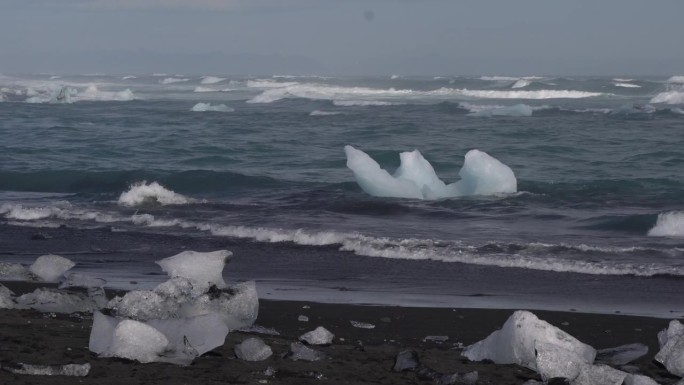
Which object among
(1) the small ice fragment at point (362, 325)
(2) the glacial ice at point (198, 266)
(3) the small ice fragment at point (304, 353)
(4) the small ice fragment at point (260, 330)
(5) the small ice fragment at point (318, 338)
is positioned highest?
(2) the glacial ice at point (198, 266)

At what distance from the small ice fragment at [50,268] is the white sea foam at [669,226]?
258 inches

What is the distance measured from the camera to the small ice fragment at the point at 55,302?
19.4ft

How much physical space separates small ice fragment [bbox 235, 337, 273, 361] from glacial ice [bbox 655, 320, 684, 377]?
204cm

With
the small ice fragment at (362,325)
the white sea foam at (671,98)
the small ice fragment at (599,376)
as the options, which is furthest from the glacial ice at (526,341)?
the white sea foam at (671,98)

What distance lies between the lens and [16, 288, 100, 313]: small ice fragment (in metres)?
5.91

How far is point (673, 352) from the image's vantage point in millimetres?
4945

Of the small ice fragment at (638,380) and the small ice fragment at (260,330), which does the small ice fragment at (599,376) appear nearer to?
the small ice fragment at (638,380)

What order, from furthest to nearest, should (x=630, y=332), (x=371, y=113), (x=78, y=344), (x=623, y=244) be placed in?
(x=371, y=113) → (x=623, y=244) → (x=630, y=332) → (x=78, y=344)

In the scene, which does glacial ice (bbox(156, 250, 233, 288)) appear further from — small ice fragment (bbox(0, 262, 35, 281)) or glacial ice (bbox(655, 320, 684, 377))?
glacial ice (bbox(655, 320, 684, 377))

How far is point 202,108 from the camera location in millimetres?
34812

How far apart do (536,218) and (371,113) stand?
20878 millimetres

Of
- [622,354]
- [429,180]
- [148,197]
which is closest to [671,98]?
[429,180]

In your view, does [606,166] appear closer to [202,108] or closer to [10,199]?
[10,199]

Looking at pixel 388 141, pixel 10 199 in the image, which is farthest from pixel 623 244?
pixel 388 141
